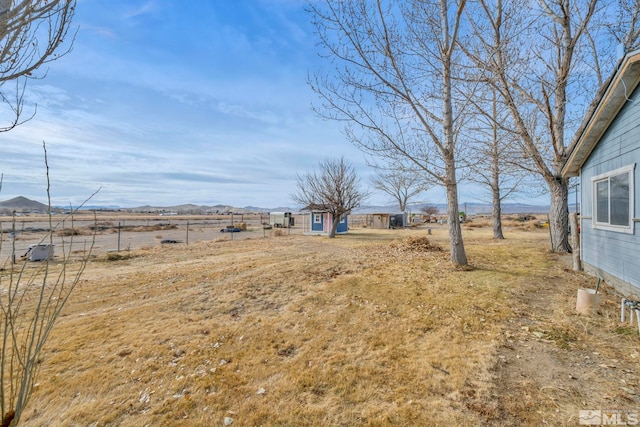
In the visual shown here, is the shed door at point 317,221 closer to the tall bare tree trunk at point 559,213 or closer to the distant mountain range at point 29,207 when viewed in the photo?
the tall bare tree trunk at point 559,213

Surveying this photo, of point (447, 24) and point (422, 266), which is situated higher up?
point (447, 24)

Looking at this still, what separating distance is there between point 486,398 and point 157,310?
5.37 metres

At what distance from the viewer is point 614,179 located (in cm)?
618

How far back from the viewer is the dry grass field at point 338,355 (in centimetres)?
282

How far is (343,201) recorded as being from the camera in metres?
Result: 20.7

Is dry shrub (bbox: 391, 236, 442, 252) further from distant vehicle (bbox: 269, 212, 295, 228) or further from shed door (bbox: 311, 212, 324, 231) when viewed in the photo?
distant vehicle (bbox: 269, 212, 295, 228)

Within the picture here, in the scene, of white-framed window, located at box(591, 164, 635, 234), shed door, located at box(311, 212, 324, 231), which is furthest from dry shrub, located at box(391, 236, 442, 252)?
shed door, located at box(311, 212, 324, 231)

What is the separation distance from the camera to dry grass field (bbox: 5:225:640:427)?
9.25 feet

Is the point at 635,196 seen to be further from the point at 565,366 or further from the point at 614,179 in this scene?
the point at 565,366

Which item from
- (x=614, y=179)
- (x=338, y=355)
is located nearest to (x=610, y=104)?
(x=614, y=179)

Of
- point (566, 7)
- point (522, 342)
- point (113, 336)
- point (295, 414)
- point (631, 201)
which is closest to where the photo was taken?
point (295, 414)

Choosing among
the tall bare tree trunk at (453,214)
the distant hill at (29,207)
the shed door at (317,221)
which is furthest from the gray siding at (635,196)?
the shed door at (317,221)

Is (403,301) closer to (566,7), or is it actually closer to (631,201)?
(631,201)

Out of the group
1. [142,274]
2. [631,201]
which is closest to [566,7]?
[631,201]
